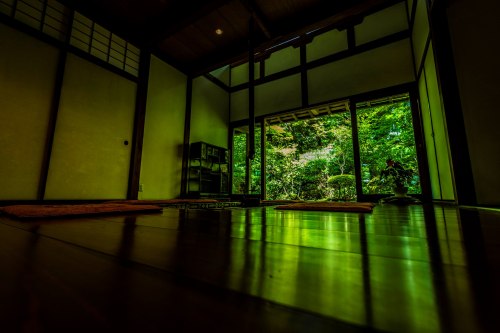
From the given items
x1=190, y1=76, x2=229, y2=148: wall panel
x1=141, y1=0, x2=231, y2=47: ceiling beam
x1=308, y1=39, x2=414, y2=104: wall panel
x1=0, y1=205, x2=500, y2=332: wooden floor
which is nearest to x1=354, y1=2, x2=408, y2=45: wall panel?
x1=308, y1=39, x2=414, y2=104: wall panel

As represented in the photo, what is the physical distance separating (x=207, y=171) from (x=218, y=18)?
3146 mm

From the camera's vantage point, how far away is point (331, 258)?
0.36m

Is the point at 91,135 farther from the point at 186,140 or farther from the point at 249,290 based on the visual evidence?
the point at 249,290

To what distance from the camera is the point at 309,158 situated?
334 inches

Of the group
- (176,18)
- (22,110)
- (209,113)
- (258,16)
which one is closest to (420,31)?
(258,16)

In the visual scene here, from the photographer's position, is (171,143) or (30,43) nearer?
(30,43)

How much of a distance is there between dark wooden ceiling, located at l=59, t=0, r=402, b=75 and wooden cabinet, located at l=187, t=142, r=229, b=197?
217 cm

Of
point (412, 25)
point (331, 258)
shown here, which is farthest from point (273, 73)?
point (331, 258)

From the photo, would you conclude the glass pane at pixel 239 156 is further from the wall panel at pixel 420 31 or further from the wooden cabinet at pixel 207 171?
the wall panel at pixel 420 31

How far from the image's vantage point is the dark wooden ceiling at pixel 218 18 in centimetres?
363

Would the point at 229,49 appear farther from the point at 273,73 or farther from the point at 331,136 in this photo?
the point at 331,136

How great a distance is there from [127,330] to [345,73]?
5.45 metres

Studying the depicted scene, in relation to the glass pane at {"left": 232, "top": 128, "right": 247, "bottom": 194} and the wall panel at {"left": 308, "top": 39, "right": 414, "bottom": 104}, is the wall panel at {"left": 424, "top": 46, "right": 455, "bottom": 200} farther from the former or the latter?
the glass pane at {"left": 232, "top": 128, "right": 247, "bottom": 194}

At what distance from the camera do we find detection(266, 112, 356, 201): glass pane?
791 cm
